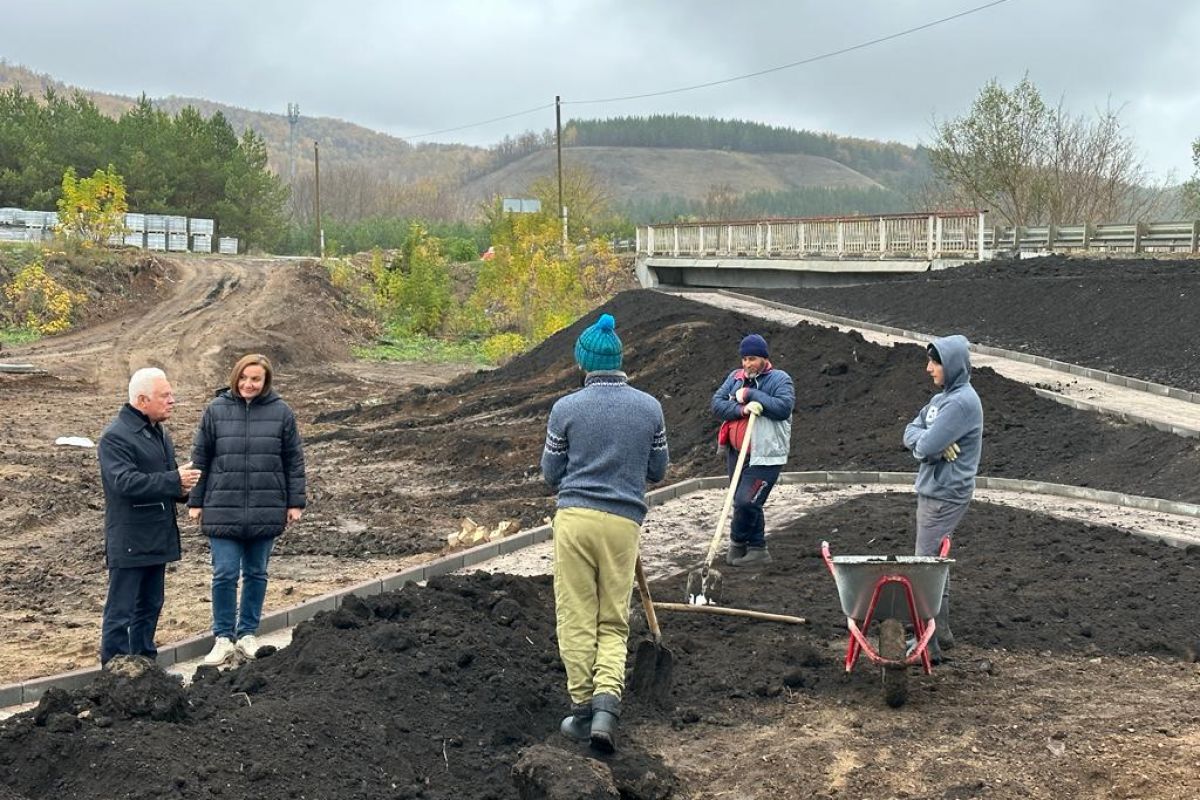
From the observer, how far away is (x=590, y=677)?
5.95 m

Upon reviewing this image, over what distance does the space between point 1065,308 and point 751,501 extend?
53.3 feet

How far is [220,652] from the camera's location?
763 centimetres

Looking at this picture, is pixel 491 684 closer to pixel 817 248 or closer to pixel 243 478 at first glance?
pixel 243 478

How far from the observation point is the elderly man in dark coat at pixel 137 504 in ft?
23.4

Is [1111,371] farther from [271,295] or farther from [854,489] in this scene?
[271,295]

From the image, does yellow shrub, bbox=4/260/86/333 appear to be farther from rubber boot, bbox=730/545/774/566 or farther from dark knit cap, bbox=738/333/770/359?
dark knit cap, bbox=738/333/770/359

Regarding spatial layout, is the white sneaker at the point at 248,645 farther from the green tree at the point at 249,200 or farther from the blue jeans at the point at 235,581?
the green tree at the point at 249,200

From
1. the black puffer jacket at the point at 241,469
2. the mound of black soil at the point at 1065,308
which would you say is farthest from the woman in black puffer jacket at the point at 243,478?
the mound of black soil at the point at 1065,308

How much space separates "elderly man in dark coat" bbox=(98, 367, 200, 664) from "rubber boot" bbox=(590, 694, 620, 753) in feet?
9.10

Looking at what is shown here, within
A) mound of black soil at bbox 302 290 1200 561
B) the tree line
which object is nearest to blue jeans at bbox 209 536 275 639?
mound of black soil at bbox 302 290 1200 561

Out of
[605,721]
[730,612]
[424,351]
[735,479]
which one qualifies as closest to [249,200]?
[424,351]

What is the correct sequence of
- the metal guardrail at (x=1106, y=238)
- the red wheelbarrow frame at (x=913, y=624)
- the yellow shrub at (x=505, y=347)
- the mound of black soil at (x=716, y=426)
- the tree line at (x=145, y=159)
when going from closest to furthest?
the red wheelbarrow frame at (x=913, y=624), the mound of black soil at (x=716, y=426), the metal guardrail at (x=1106, y=238), the yellow shrub at (x=505, y=347), the tree line at (x=145, y=159)

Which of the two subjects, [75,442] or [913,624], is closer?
[913,624]

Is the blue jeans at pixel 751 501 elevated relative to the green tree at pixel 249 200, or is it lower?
lower
